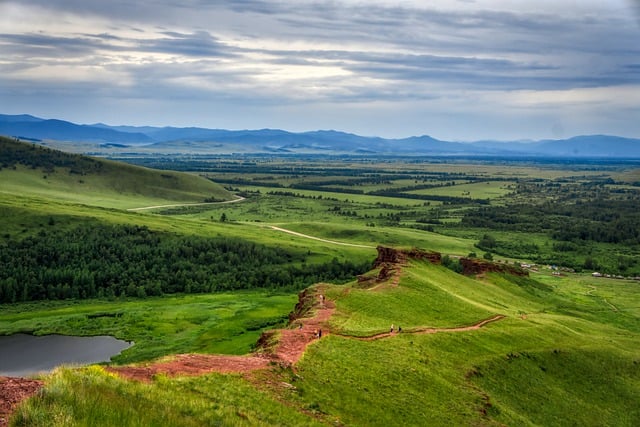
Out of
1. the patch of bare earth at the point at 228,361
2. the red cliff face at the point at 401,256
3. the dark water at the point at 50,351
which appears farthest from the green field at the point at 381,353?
the dark water at the point at 50,351

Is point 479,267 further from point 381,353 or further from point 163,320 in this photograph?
point 381,353

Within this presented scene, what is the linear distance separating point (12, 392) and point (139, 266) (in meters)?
110

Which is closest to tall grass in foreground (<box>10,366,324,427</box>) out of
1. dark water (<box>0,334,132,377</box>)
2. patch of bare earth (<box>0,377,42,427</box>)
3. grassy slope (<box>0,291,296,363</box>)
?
patch of bare earth (<box>0,377,42,427</box>)

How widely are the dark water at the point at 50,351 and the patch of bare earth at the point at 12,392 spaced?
52643 millimetres

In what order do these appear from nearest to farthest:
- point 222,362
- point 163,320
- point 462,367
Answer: point 222,362, point 462,367, point 163,320

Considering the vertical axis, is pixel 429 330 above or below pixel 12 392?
below

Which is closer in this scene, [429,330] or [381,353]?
[381,353]

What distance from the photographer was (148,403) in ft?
76.4

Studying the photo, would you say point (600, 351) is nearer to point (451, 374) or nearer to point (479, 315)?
point (479, 315)

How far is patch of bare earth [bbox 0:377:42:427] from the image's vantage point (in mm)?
20147

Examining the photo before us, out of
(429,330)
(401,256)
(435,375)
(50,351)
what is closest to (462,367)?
(435,375)

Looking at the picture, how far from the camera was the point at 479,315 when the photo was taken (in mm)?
59562

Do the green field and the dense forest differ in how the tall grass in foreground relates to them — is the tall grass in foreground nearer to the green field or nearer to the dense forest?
the green field

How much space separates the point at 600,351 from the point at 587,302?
4970cm
